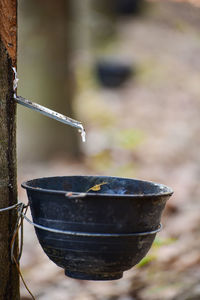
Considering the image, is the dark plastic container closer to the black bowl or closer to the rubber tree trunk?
the rubber tree trunk

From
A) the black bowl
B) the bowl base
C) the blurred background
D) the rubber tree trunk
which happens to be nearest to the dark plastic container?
the bowl base

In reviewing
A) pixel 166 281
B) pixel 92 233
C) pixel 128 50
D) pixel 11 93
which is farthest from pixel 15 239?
pixel 128 50

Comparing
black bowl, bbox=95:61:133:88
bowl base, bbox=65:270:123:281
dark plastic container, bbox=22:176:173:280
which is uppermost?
black bowl, bbox=95:61:133:88

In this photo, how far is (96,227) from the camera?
230 cm

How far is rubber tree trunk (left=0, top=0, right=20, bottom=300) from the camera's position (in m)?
2.51

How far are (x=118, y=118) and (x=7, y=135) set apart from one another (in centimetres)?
871

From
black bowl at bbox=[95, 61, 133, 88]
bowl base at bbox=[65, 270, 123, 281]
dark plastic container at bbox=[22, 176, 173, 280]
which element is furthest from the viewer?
black bowl at bbox=[95, 61, 133, 88]

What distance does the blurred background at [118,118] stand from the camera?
14.9 ft

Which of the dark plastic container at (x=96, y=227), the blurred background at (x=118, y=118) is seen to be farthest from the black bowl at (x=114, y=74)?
the dark plastic container at (x=96, y=227)

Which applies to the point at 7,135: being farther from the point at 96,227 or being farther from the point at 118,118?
the point at 118,118

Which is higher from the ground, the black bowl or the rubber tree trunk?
the black bowl

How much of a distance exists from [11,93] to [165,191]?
787mm

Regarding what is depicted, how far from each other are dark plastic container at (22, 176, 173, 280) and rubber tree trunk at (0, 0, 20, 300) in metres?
0.13

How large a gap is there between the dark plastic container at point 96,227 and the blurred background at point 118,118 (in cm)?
147
